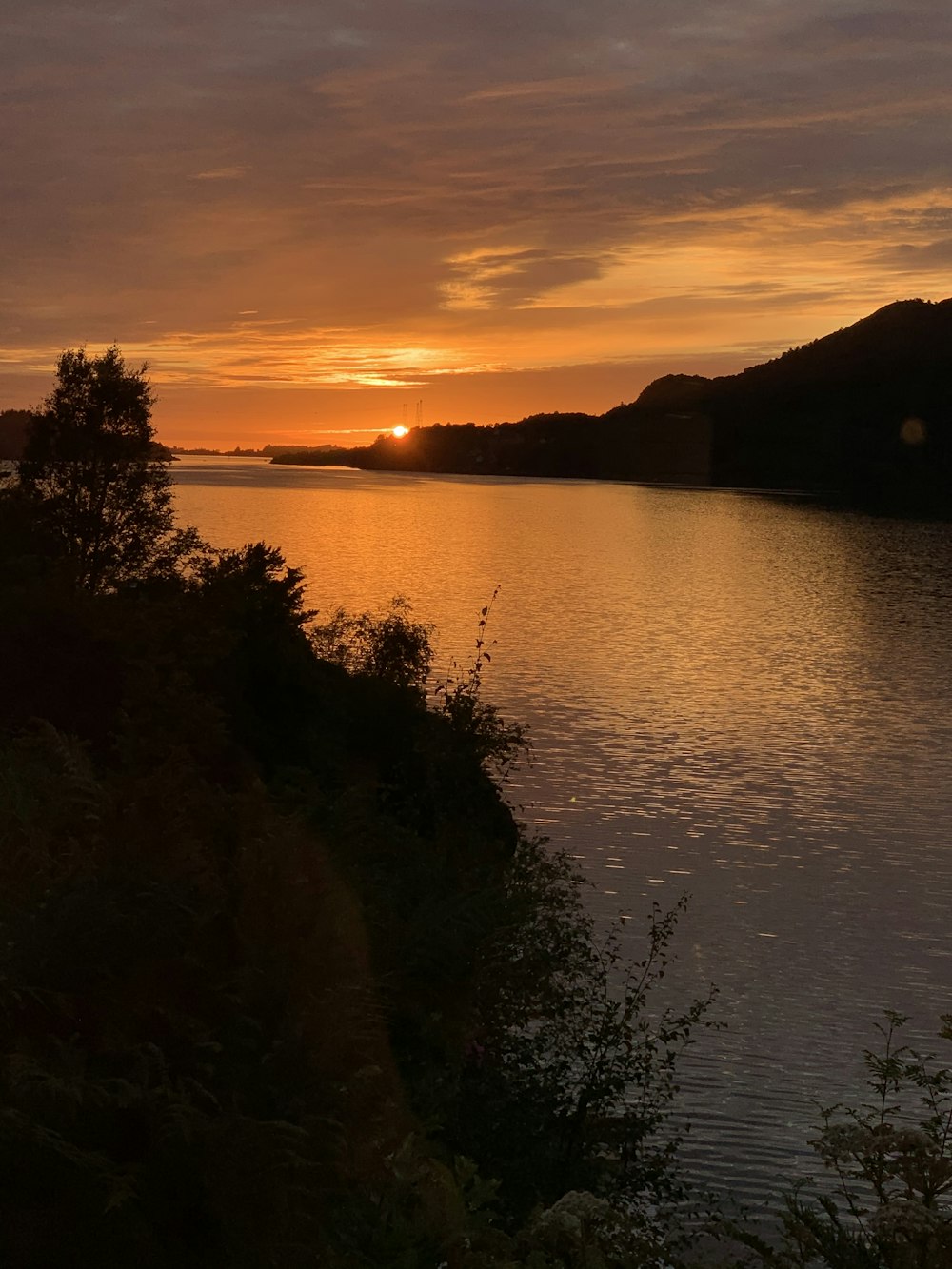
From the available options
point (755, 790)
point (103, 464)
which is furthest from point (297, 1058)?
point (103, 464)

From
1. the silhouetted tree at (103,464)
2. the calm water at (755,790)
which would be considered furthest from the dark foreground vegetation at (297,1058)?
the silhouetted tree at (103,464)

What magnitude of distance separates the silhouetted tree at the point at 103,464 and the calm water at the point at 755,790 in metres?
17.5

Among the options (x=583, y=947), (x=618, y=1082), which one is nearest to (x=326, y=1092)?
(x=618, y=1082)

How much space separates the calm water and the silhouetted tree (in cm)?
1754

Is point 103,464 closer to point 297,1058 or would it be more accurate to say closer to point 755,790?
point 755,790

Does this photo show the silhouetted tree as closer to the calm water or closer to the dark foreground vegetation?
the calm water

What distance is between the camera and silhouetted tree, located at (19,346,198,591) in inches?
2539

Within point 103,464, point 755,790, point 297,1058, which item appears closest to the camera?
point 297,1058

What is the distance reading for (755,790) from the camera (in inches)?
1777

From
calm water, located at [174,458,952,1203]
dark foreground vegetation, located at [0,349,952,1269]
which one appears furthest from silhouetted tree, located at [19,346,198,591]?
dark foreground vegetation, located at [0,349,952,1269]

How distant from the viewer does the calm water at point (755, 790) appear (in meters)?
23.5

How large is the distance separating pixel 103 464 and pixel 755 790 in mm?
37374

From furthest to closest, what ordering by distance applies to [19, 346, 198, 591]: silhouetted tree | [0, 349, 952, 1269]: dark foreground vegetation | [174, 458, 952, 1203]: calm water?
Result: 1. [19, 346, 198, 591]: silhouetted tree
2. [174, 458, 952, 1203]: calm water
3. [0, 349, 952, 1269]: dark foreground vegetation

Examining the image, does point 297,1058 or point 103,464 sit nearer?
point 297,1058
